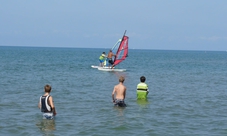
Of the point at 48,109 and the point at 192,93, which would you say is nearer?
the point at 48,109

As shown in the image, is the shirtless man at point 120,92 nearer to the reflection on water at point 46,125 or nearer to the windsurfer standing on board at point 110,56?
the reflection on water at point 46,125

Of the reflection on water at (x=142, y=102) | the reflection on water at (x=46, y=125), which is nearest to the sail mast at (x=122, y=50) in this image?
the reflection on water at (x=142, y=102)

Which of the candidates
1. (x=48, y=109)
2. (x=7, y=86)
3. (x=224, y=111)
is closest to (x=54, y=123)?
(x=48, y=109)

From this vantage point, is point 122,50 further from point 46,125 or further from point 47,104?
point 47,104

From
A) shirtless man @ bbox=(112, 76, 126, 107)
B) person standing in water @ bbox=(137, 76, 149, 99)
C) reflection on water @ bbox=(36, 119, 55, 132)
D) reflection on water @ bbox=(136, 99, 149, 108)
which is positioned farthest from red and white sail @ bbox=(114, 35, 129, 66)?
reflection on water @ bbox=(36, 119, 55, 132)

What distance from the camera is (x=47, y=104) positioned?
11906mm

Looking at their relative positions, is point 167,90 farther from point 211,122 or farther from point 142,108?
point 211,122

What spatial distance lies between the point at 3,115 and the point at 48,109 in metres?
2.35

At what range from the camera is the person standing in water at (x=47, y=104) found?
11812 mm

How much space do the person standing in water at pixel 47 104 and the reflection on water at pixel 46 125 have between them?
0.15m

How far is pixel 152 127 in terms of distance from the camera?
1233 cm

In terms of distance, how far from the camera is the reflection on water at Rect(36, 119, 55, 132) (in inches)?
462

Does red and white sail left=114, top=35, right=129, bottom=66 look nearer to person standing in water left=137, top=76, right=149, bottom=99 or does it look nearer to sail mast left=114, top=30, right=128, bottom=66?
sail mast left=114, top=30, right=128, bottom=66

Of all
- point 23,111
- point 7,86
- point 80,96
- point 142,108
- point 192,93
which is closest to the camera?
point 23,111
